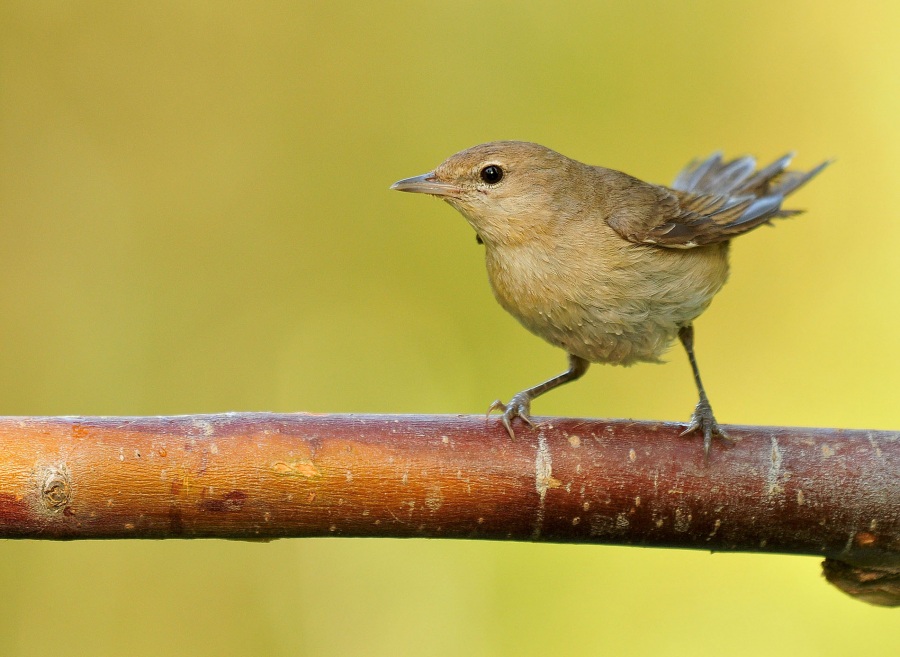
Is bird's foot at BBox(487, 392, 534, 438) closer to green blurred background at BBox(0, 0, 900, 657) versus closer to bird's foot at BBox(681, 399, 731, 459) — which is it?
bird's foot at BBox(681, 399, 731, 459)

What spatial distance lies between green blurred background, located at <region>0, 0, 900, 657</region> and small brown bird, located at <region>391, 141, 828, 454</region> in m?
2.18

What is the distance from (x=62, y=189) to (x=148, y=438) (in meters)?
5.09

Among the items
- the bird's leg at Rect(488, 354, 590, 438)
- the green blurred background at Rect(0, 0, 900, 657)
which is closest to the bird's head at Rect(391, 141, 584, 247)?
the bird's leg at Rect(488, 354, 590, 438)

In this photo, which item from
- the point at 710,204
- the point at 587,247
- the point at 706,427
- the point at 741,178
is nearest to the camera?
the point at 706,427

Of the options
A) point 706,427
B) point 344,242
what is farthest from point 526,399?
point 344,242

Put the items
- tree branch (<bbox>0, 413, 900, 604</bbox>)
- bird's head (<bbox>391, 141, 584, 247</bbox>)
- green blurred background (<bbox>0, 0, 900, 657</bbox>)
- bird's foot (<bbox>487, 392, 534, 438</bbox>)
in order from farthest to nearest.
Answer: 1. green blurred background (<bbox>0, 0, 900, 657</bbox>)
2. bird's head (<bbox>391, 141, 584, 247</bbox>)
3. bird's foot (<bbox>487, 392, 534, 438</bbox>)
4. tree branch (<bbox>0, 413, 900, 604</bbox>)

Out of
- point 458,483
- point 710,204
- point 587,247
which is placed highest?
point 710,204

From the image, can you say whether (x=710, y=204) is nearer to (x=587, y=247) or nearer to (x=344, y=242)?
(x=587, y=247)

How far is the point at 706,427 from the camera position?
387 centimetres

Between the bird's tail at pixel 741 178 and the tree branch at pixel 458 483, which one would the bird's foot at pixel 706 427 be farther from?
the bird's tail at pixel 741 178

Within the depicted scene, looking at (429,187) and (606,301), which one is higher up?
(429,187)

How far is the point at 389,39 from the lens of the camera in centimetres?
769

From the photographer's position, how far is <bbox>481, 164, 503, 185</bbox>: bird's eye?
187 inches

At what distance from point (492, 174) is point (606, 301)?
929 mm
